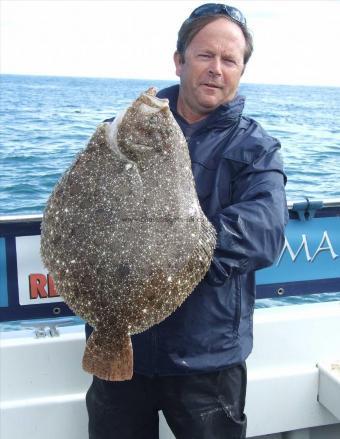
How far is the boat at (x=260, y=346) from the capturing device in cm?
327

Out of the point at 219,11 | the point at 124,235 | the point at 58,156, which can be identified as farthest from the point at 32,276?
the point at 58,156

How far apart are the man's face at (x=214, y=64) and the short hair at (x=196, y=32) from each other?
2cm

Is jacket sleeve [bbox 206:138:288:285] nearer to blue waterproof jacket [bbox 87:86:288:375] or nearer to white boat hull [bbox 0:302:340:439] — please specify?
blue waterproof jacket [bbox 87:86:288:375]

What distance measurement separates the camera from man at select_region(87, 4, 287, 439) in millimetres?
2430

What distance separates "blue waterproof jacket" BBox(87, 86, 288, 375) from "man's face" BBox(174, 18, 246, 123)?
71mm

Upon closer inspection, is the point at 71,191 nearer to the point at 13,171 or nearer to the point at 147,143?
the point at 147,143

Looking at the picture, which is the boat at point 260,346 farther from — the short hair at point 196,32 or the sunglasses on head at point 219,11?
the sunglasses on head at point 219,11

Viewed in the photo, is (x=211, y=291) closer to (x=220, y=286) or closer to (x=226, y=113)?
(x=220, y=286)

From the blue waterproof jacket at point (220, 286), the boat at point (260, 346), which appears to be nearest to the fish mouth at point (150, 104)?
the blue waterproof jacket at point (220, 286)

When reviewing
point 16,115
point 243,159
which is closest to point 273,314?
point 243,159

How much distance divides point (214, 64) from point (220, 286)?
0.94m

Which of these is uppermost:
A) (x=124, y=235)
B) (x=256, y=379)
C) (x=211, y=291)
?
(x=124, y=235)

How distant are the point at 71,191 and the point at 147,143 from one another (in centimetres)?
33

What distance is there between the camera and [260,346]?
143 inches
